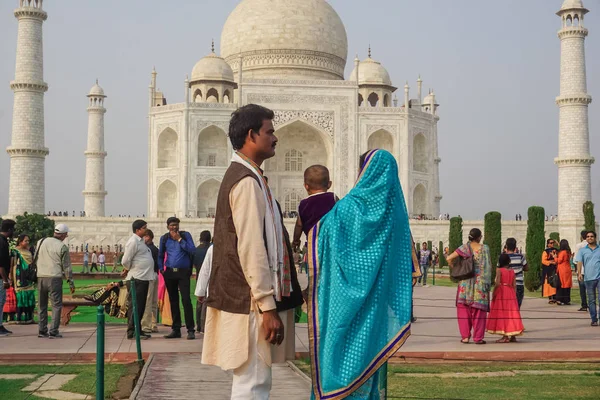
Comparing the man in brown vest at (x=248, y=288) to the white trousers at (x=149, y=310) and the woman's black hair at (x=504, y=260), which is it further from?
the woman's black hair at (x=504, y=260)

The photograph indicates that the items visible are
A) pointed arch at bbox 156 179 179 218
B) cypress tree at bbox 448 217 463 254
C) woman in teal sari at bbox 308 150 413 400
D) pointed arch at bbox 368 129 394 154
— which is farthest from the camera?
pointed arch at bbox 368 129 394 154

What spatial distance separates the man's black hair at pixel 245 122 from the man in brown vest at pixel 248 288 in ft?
0.31

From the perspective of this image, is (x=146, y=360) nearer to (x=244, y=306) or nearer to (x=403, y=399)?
(x=403, y=399)

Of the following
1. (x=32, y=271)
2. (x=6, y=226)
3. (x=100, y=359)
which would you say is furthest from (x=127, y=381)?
(x=6, y=226)

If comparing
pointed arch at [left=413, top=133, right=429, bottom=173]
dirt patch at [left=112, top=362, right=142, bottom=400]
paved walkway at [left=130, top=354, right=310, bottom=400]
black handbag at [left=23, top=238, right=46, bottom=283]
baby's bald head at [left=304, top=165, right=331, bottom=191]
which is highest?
pointed arch at [left=413, top=133, right=429, bottom=173]

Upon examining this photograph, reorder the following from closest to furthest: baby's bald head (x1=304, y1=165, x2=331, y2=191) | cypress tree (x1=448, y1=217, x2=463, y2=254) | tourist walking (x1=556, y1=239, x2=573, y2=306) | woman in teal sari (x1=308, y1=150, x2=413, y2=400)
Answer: woman in teal sari (x1=308, y1=150, x2=413, y2=400) < baby's bald head (x1=304, y1=165, x2=331, y2=191) < tourist walking (x1=556, y1=239, x2=573, y2=306) < cypress tree (x1=448, y1=217, x2=463, y2=254)

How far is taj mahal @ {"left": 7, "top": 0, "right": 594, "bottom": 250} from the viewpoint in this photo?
25.3m

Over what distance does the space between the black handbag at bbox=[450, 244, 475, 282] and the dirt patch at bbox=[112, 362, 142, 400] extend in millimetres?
2708

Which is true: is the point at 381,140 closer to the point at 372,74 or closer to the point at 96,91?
the point at 372,74

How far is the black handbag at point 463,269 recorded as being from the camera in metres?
6.83

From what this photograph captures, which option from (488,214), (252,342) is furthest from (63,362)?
(488,214)

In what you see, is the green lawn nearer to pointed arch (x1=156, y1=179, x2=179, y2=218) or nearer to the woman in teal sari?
the woman in teal sari

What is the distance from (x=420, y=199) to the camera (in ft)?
103

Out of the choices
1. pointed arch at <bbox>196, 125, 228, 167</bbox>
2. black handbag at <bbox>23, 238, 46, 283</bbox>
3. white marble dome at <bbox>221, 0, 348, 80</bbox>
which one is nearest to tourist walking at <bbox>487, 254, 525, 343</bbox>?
black handbag at <bbox>23, 238, 46, 283</bbox>
